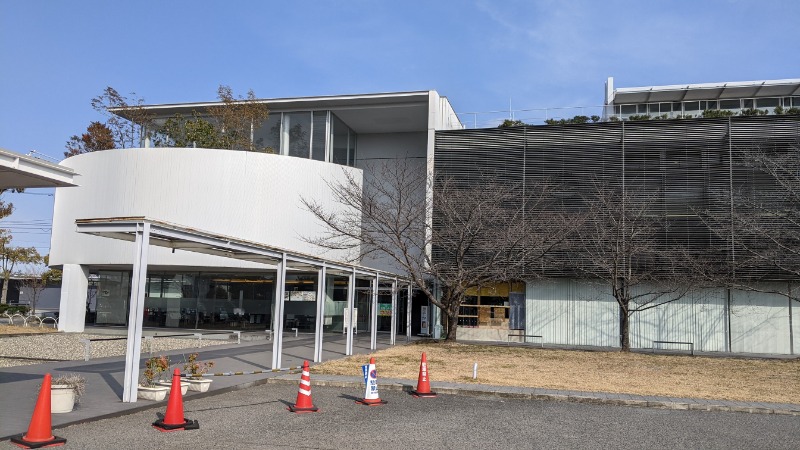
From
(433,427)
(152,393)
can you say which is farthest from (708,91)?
(152,393)

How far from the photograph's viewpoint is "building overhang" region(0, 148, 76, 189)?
34.7 ft

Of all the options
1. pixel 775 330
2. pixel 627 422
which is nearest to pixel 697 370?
pixel 627 422

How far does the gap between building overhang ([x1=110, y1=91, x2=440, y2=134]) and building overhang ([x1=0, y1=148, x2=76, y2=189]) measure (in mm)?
24040

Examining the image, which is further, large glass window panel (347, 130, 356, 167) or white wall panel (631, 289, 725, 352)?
large glass window panel (347, 130, 356, 167)

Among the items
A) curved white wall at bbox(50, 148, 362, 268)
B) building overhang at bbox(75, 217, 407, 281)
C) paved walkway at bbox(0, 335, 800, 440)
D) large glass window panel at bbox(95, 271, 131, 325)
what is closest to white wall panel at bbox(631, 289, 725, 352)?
curved white wall at bbox(50, 148, 362, 268)

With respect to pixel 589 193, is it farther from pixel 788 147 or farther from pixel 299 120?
pixel 299 120

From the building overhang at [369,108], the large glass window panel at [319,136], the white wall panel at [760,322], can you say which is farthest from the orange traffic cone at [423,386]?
the large glass window panel at [319,136]

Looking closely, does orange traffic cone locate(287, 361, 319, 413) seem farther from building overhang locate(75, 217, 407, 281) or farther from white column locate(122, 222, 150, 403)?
building overhang locate(75, 217, 407, 281)

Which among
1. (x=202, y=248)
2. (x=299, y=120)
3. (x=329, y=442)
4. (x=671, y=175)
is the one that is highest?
(x=299, y=120)

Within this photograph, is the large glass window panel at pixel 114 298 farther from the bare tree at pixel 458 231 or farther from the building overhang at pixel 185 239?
the building overhang at pixel 185 239

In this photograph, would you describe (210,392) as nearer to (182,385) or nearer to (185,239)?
(182,385)

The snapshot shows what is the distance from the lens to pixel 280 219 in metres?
32.8

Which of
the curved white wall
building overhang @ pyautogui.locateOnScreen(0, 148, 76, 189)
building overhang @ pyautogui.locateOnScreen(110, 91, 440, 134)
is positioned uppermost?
building overhang @ pyautogui.locateOnScreen(110, 91, 440, 134)

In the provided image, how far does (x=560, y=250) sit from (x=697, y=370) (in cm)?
1135
